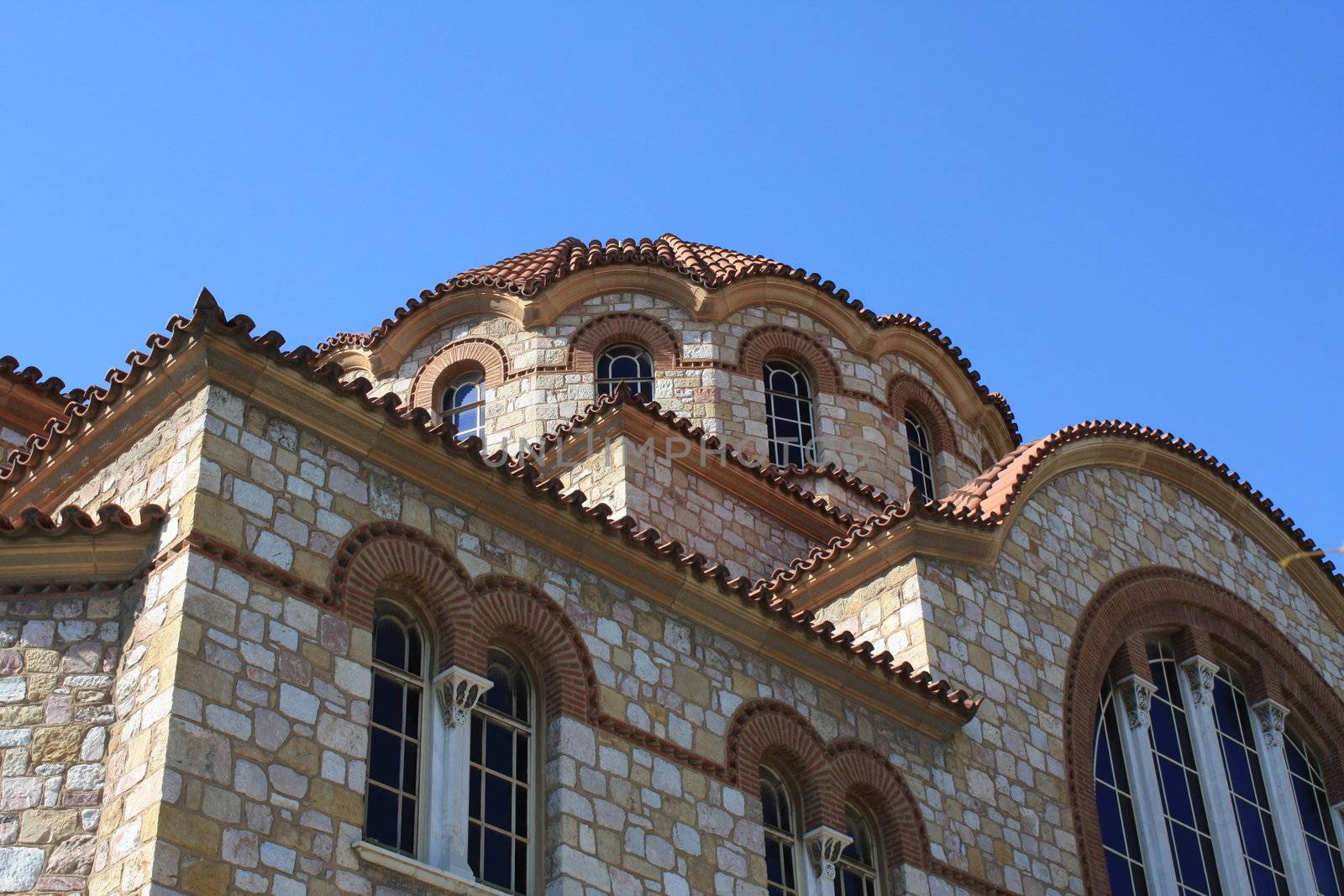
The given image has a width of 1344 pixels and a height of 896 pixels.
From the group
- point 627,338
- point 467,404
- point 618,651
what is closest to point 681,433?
point 627,338

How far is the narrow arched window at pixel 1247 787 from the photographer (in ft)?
53.2

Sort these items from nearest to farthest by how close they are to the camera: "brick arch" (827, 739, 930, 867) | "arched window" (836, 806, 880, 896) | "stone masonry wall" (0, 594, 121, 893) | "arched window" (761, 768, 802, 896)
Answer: "stone masonry wall" (0, 594, 121, 893) → "arched window" (761, 768, 802, 896) → "arched window" (836, 806, 880, 896) → "brick arch" (827, 739, 930, 867)

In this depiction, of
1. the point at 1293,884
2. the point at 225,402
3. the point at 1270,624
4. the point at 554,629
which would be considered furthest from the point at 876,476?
the point at 225,402

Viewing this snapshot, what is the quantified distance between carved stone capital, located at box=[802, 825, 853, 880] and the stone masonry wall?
4990 mm

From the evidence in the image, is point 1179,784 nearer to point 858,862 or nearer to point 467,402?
point 858,862

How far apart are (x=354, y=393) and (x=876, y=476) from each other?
10.4m

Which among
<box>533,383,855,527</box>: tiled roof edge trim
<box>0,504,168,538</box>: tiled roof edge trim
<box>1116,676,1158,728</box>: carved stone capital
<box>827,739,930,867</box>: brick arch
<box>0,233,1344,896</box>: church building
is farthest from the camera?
<box>533,383,855,527</box>: tiled roof edge trim

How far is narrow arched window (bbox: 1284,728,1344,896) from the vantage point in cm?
1686

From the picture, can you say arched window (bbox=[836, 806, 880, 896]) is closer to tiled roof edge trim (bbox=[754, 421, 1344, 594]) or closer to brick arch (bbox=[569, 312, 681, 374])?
tiled roof edge trim (bbox=[754, 421, 1344, 594])

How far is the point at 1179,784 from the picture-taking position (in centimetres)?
1611

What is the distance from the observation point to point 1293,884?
16359mm

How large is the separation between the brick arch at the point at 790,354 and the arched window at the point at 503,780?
989cm

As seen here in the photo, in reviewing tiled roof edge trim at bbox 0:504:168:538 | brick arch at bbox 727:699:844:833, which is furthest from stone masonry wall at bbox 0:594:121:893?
brick arch at bbox 727:699:844:833

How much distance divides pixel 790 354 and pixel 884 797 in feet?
29.8
